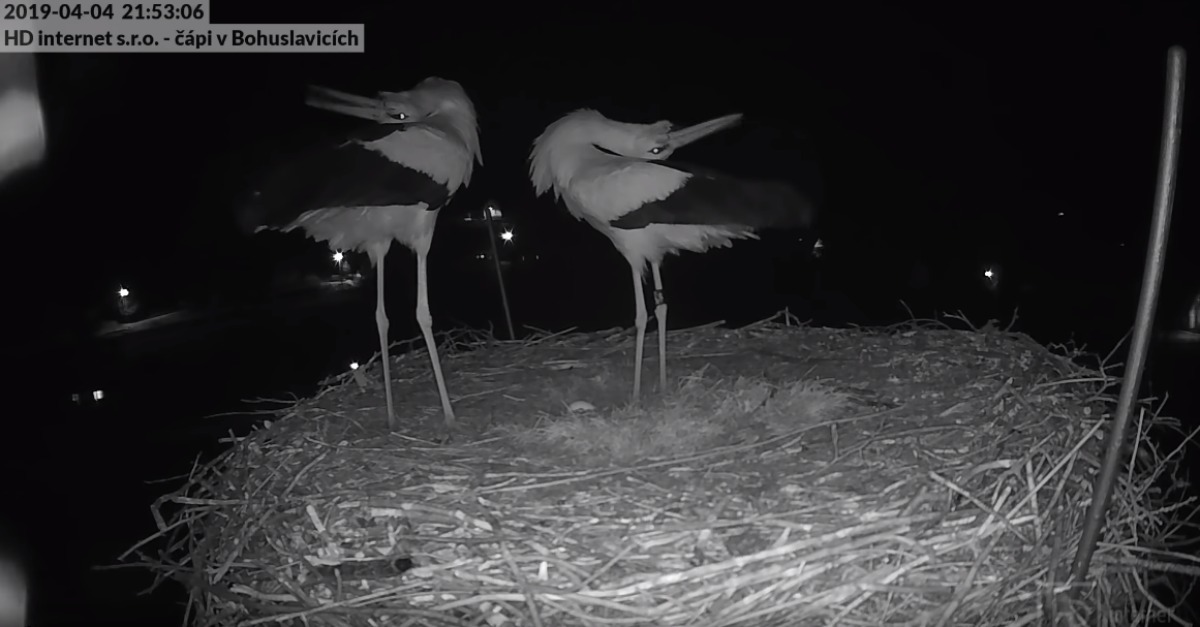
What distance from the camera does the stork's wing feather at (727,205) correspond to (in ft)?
3.31

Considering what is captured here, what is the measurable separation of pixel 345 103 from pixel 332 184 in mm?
153

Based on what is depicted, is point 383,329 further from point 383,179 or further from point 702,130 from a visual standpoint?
point 702,130

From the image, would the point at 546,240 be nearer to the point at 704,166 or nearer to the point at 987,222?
the point at 704,166

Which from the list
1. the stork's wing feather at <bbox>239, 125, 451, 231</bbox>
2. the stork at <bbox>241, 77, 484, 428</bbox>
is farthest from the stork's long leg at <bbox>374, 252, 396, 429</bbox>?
the stork's wing feather at <bbox>239, 125, 451, 231</bbox>

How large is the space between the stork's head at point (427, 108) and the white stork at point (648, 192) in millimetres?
128

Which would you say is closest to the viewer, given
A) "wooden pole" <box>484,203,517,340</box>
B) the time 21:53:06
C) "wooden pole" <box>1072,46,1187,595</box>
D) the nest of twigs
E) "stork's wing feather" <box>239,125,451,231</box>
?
"wooden pole" <box>1072,46,1187,595</box>

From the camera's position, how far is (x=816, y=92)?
3.59 ft

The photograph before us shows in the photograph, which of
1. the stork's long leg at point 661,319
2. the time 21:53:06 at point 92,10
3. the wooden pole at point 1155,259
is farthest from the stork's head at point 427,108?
the wooden pole at point 1155,259

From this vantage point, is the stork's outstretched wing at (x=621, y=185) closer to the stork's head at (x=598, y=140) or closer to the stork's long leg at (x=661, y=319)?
the stork's head at (x=598, y=140)

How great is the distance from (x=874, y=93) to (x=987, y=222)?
240 mm

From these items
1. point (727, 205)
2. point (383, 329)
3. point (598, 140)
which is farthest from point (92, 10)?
point (727, 205)

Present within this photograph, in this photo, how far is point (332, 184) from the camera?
89cm

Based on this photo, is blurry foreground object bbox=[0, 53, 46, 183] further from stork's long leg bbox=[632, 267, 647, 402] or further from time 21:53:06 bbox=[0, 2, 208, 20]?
stork's long leg bbox=[632, 267, 647, 402]

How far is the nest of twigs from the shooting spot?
63 cm
